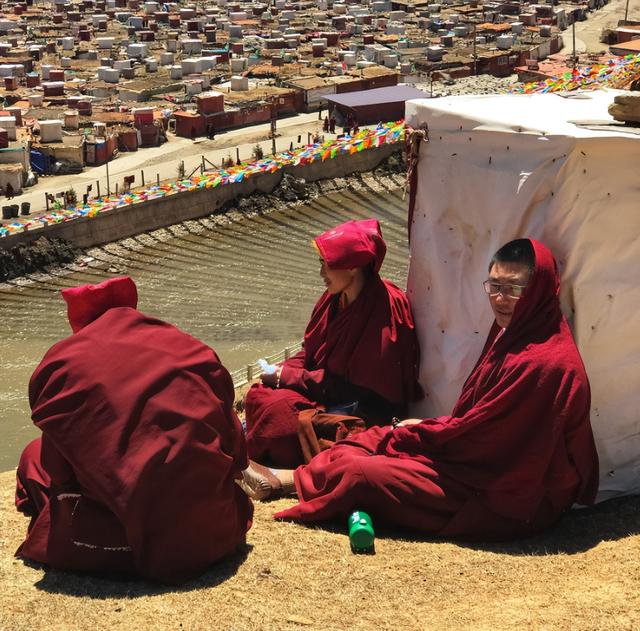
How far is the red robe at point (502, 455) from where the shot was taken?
4.23m

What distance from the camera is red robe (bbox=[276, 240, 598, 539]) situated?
4.23 m

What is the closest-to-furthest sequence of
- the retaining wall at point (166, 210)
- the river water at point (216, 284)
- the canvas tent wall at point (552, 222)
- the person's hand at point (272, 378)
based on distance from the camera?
the canvas tent wall at point (552, 222)
the person's hand at point (272, 378)
the river water at point (216, 284)
the retaining wall at point (166, 210)

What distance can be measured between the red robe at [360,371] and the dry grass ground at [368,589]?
101 cm

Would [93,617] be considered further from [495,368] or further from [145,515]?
[495,368]

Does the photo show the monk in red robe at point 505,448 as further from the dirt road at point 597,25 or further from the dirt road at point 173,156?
the dirt road at point 597,25

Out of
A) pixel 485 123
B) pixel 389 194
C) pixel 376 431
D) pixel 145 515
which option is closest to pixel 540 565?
pixel 376 431

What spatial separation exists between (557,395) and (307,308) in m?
11.2

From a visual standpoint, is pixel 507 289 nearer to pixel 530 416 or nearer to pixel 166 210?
pixel 530 416

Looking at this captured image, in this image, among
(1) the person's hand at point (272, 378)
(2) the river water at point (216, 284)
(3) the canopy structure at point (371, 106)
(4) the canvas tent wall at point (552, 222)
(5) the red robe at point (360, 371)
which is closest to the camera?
(4) the canvas tent wall at point (552, 222)

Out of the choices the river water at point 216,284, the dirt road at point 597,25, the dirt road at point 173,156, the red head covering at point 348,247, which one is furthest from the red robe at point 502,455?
the dirt road at point 597,25

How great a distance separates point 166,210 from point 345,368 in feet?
45.5

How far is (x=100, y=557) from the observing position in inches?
163

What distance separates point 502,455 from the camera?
4316 mm

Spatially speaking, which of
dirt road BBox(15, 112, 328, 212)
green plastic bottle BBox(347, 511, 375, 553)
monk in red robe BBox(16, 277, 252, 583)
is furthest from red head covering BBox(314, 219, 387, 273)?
dirt road BBox(15, 112, 328, 212)
